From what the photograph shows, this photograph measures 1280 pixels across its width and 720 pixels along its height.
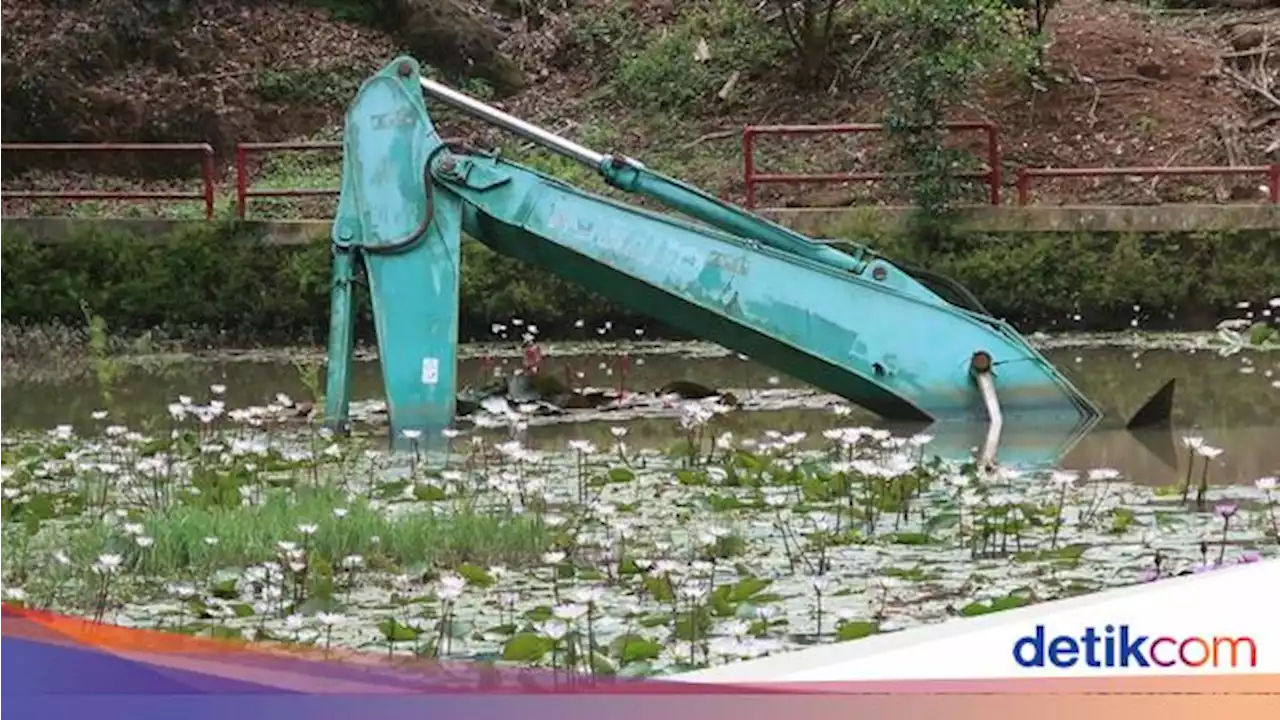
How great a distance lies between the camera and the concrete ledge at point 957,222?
1678cm

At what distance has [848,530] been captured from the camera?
7.10 meters

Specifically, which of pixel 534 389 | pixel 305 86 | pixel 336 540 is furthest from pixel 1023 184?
pixel 336 540

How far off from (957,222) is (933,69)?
1569mm

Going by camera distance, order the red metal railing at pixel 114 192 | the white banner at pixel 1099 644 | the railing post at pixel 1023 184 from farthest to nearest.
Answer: the red metal railing at pixel 114 192 < the railing post at pixel 1023 184 < the white banner at pixel 1099 644

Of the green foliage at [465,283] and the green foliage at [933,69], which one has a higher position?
the green foliage at [933,69]

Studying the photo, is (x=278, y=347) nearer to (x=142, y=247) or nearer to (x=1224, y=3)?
(x=142, y=247)

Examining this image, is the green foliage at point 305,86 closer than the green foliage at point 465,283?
No

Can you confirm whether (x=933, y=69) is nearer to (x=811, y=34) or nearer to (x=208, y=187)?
(x=811, y=34)

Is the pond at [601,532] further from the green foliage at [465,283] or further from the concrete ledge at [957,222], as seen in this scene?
the concrete ledge at [957,222]

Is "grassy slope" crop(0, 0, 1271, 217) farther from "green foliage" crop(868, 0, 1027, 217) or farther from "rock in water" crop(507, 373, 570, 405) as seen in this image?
"rock in water" crop(507, 373, 570, 405)

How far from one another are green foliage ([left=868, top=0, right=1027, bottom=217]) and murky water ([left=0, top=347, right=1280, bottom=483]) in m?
2.93

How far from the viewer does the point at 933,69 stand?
17.9 m

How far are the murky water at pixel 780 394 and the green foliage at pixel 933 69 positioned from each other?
2928 mm

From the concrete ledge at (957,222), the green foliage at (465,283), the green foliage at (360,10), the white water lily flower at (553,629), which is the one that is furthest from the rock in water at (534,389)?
the green foliage at (360,10)
